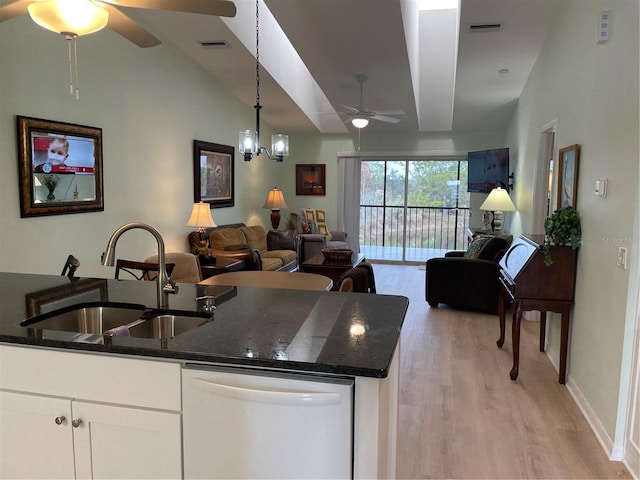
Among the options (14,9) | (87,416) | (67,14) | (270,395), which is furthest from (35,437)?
(14,9)

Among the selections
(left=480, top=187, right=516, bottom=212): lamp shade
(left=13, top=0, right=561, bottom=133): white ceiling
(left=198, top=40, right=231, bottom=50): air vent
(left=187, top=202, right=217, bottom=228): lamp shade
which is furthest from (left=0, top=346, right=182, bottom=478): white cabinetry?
(left=480, top=187, right=516, bottom=212): lamp shade

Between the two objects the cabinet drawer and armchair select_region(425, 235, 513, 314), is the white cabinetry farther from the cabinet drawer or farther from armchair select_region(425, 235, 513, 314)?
armchair select_region(425, 235, 513, 314)

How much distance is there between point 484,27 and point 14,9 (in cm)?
364

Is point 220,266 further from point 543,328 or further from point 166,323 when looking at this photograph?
point 166,323

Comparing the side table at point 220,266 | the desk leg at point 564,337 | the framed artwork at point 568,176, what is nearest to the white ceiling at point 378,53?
the framed artwork at point 568,176

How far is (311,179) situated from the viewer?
8.84 meters

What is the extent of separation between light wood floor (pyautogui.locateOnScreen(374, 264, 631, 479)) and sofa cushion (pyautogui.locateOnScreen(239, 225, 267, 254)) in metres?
3.07

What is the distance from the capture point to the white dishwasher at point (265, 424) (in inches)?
51.1

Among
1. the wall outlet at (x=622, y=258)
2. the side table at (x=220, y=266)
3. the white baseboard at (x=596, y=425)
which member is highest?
the wall outlet at (x=622, y=258)

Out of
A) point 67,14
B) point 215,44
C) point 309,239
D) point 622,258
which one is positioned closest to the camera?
point 67,14

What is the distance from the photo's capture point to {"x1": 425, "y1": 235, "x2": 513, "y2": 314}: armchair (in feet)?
16.7

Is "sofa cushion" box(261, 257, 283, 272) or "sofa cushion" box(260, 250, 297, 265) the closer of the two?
"sofa cushion" box(261, 257, 283, 272)

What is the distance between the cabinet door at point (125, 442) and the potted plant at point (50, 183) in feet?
8.44

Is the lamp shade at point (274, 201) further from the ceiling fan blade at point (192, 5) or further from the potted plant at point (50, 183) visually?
the ceiling fan blade at point (192, 5)
